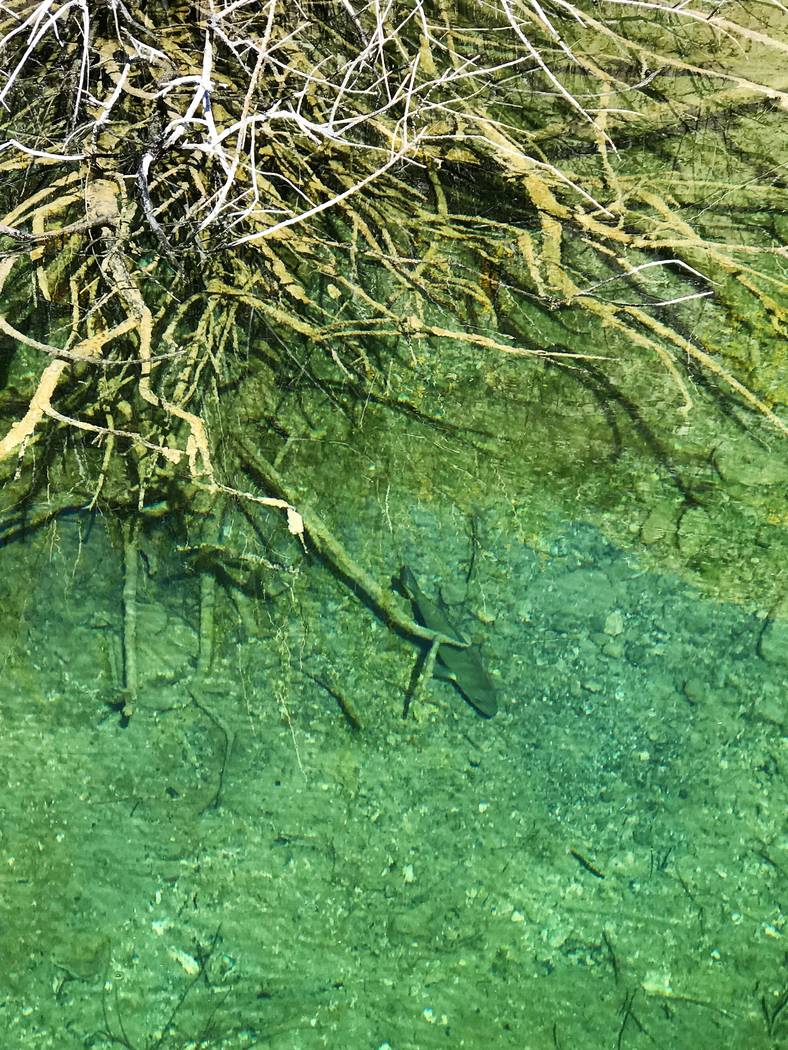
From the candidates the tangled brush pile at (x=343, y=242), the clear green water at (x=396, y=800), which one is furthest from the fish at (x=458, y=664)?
the tangled brush pile at (x=343, y=242)

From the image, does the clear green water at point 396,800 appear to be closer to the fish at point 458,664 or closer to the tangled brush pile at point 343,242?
the fish at point 458,664

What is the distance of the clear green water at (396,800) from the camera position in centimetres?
177

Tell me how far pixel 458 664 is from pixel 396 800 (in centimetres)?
32

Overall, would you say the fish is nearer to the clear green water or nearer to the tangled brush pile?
the clear green water

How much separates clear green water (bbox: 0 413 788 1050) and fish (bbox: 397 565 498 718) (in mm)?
23

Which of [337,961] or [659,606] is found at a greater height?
[659,606]

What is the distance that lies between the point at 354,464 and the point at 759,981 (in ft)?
4.47

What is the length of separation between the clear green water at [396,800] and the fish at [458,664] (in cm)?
2

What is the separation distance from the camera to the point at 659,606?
6.28 ft

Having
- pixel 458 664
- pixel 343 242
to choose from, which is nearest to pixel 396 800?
pixel 458 664

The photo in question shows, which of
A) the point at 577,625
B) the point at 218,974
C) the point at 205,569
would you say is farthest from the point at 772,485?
the point at 218,974

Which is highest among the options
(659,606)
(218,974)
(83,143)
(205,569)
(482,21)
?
(482,21)

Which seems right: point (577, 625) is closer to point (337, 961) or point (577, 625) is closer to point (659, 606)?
point (659, 606)

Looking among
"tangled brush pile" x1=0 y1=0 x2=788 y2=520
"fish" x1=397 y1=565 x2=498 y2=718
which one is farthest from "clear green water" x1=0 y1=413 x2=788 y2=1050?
"tangled brush pile" x1=0 y1=0 x2=788 y2=520
